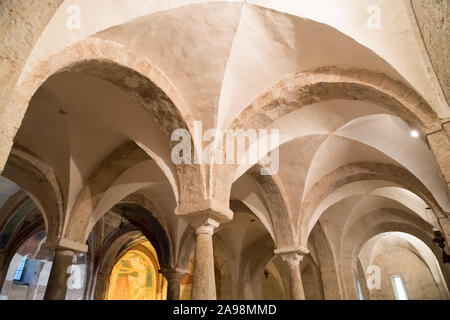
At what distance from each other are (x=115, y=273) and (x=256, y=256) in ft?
26.2

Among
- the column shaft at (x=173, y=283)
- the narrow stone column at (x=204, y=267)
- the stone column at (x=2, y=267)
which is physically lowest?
the narrow stone column at (x=204, y=267)

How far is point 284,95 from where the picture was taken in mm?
4824

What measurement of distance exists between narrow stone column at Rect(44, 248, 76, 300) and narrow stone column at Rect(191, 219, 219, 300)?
306 cm

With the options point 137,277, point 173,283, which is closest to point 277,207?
point 173,283

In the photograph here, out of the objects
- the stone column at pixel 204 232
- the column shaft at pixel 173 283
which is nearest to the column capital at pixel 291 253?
the stone column at pixel 204 232

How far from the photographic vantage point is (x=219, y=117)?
488 centimetres

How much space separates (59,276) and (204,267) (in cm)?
325

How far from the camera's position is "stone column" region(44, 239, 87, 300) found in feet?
18.3

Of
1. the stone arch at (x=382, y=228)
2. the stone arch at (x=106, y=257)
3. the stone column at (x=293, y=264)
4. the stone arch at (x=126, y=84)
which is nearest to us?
the stone arch at (x=126, y=84)

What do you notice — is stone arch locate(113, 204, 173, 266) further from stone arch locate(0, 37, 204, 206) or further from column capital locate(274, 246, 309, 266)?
stone arch locate(0, 37, 204, 206)

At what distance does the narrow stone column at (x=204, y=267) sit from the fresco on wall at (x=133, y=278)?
12.9 metres

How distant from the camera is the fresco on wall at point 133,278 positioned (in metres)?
15.6

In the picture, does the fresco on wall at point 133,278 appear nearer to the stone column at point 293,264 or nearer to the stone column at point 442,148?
the stone column at point 293,264

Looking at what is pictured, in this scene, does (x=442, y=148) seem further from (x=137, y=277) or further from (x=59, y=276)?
(x=137, y=277)
